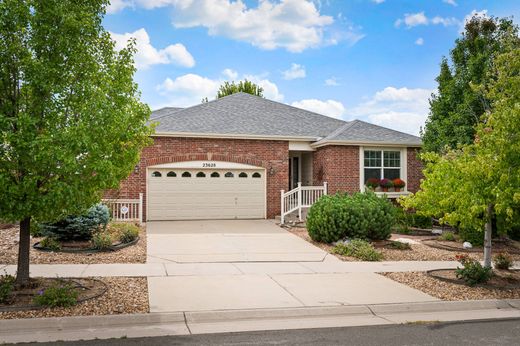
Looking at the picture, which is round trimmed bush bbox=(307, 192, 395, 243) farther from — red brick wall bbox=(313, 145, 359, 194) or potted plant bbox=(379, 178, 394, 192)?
potted plant bbox=(379, 178, 394, 192)

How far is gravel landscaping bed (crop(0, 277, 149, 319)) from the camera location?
6.21 meters

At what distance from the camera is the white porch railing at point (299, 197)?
1811cm

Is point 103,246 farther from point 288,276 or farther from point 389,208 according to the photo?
point 389,208

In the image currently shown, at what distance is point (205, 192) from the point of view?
18453 mm

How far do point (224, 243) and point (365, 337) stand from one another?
7615 millimetres

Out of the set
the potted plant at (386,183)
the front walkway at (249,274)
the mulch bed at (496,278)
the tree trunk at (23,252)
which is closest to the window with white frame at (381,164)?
the potted plant at (386,183)

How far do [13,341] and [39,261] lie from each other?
4905mm

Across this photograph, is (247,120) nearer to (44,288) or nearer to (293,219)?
(293,219)

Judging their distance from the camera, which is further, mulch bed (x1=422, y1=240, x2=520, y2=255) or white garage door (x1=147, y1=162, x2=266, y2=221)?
white garage door (x1=147, y1=162, x2=266, y2=221)

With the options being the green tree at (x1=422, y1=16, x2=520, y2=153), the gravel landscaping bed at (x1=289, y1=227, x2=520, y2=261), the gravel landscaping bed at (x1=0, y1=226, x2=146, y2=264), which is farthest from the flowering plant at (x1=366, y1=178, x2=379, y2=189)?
the gravel landscaping bed at (x1=0, y1=226, x2=146, y2=264)

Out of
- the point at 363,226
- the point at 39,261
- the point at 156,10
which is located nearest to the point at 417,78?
the point at 363,226

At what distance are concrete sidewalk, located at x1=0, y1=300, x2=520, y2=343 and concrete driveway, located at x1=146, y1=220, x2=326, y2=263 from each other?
4024 millimetres

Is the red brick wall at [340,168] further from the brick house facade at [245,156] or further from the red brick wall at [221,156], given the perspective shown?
the red brick wall at [221,156]

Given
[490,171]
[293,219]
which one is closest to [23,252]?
[490,171]
